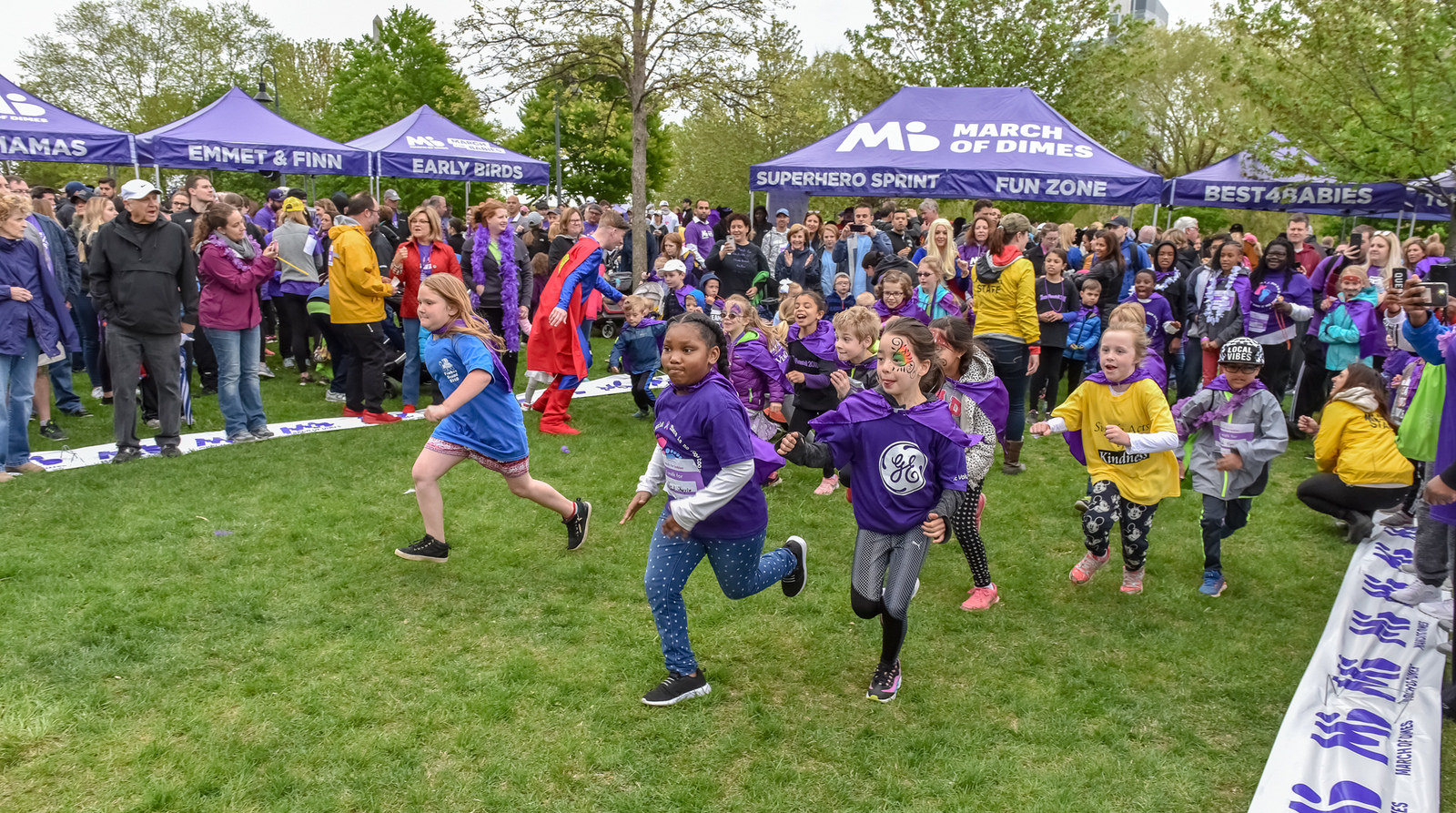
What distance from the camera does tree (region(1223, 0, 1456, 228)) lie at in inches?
428

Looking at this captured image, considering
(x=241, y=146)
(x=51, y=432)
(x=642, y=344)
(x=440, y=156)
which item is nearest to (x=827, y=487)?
(x=642, y=344)

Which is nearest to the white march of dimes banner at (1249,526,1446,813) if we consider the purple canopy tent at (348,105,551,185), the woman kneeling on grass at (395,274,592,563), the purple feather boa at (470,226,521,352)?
the woman kneeling on grass at (395,274,592,563)

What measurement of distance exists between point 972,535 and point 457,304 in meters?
3.24

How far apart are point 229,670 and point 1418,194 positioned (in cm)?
1513

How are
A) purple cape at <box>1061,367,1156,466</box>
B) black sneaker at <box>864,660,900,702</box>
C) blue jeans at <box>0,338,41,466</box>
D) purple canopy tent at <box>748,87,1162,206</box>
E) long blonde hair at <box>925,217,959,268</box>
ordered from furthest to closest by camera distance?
1. purple canopy tent at <box>748,87,1162,206</box>
2. long blonde hair at <box>925,217,959,268</box>
3. blue jeans at <box>0,338,41,466</box>
4. purple cape at <box>1061,367,1156,466</box>
5. black sneaker at <box>864,660,900,702</box>

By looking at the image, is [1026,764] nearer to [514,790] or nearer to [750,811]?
[750,811]

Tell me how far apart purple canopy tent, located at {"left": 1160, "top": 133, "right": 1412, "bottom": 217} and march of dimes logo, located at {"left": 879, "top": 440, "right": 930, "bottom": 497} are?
36.6 ft

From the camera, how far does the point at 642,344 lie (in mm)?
9508

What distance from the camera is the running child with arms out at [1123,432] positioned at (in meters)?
5.28

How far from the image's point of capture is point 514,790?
3.64 meters

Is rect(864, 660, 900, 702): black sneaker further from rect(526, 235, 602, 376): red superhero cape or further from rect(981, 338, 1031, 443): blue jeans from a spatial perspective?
rect(526, 235, 602, 376): red superhero cape

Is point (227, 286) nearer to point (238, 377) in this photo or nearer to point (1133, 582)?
point (238, 377)

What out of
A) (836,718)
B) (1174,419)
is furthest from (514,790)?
(1174,419)

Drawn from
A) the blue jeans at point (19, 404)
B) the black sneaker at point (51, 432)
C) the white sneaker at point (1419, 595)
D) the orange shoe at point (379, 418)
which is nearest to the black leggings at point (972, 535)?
the white sneaker at point (1419, 595)
